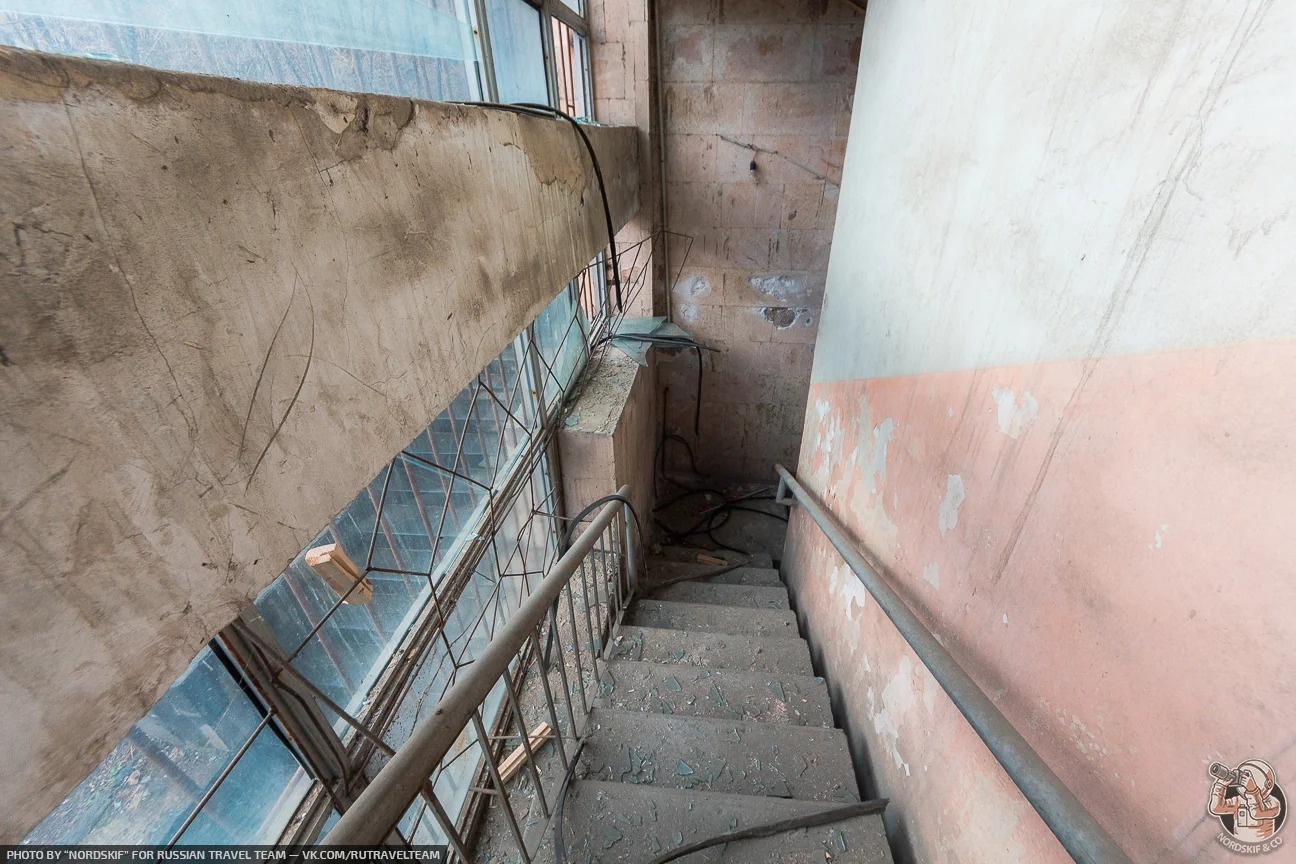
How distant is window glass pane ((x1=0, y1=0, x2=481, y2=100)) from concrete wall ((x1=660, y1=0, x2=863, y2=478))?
262 centimetres

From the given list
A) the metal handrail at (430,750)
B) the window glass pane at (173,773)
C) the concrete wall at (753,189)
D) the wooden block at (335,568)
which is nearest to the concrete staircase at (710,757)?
the metal handrail at (430,750)

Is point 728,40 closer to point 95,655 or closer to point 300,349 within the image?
point 300,349

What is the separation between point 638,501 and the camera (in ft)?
13.0

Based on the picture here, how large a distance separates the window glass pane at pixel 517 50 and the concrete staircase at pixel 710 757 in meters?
2.45

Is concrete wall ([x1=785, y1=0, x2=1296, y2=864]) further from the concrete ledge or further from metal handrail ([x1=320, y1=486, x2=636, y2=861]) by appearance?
the concrete ledge

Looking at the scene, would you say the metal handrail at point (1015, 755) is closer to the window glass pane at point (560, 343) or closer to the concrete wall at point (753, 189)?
the window glass pane at point (560, 343)

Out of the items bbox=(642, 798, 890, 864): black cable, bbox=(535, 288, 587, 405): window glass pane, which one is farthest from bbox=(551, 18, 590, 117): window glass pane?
A: bbox=(642, 798, 890, 864): black cable

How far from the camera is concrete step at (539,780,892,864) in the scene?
1.41 metres

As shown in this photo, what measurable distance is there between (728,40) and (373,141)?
3.79 metres

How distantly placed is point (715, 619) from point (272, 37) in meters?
2.80

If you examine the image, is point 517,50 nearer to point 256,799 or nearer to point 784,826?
point 256,799

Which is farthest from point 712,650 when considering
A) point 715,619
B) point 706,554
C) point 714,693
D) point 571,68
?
point 571,68

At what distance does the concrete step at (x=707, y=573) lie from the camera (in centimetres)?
386

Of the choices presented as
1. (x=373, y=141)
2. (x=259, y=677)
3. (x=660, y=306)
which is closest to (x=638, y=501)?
(x=660, y=306)
